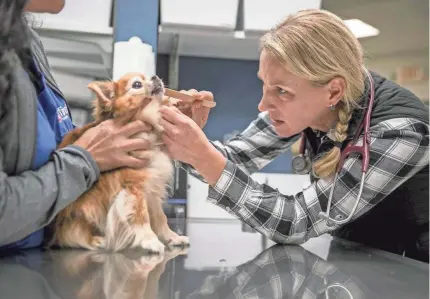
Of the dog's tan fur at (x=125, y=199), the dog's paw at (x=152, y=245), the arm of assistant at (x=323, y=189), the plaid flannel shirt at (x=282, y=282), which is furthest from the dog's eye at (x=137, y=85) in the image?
the plaid flannel shirt at (x=282, y=282)

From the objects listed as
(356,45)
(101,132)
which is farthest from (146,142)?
(356,45)

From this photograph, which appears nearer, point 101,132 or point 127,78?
point 101,132

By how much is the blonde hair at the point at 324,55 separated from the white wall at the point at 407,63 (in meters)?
0.79

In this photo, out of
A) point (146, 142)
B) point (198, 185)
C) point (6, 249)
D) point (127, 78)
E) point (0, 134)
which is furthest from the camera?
point (198, 185)

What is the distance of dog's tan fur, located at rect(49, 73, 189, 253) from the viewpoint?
0.92 meters

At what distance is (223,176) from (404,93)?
1.52 ft

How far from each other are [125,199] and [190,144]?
173 mm

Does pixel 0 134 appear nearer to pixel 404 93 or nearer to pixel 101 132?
pixel 101 132

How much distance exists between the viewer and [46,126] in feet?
2.77

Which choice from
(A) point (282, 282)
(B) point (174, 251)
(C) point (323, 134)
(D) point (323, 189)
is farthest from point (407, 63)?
(A) point (282, 282)

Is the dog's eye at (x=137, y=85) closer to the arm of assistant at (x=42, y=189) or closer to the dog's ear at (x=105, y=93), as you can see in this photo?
the dog's ear at (x=105, y=93)

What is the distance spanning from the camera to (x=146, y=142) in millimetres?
972

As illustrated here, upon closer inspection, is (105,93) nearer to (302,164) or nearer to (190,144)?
(190,144)

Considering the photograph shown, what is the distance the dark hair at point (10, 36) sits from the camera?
0.54 m
